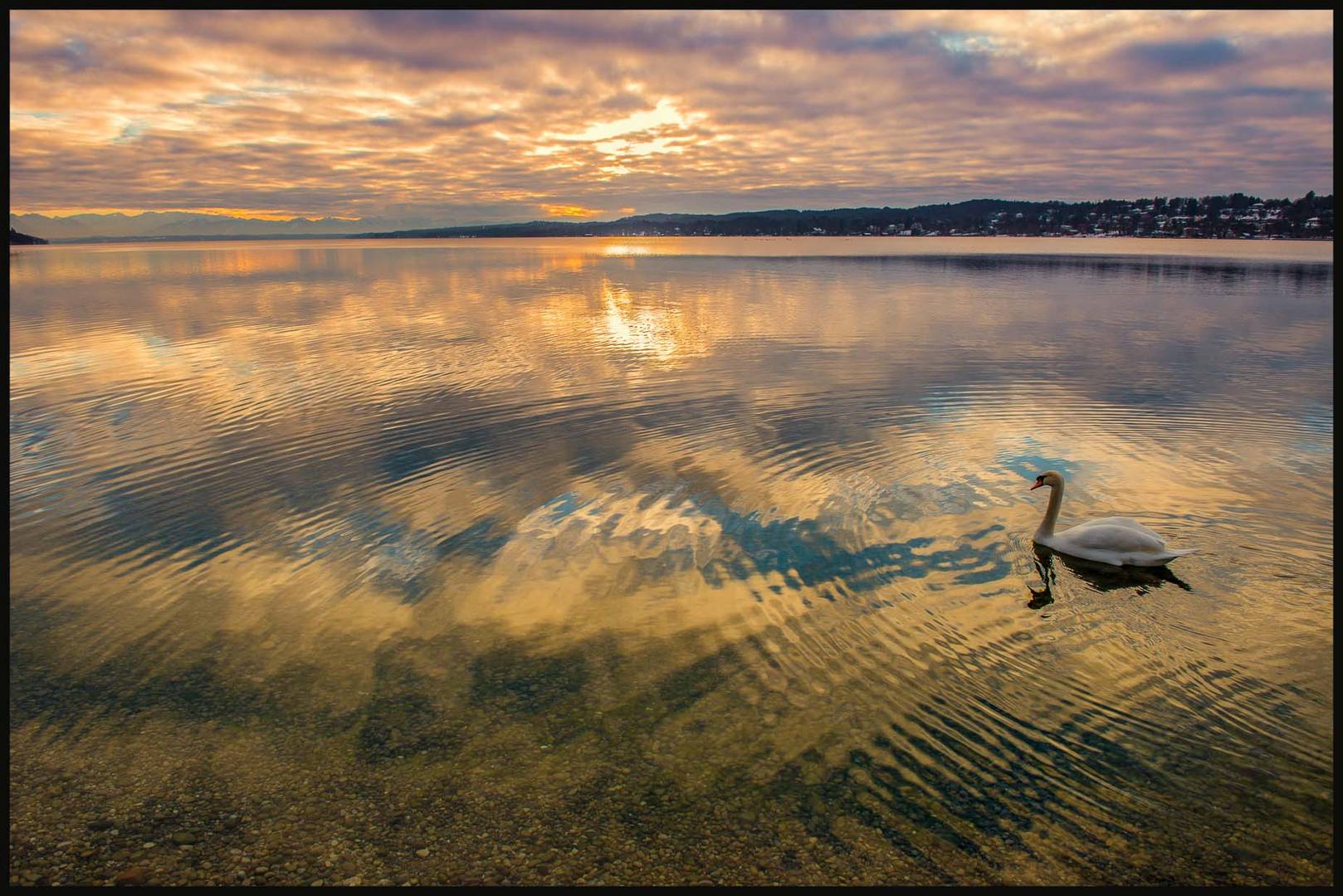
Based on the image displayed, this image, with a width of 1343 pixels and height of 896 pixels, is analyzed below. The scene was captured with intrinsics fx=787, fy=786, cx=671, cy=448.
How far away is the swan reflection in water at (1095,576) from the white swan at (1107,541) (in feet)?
0.46

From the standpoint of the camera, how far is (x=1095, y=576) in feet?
36.7

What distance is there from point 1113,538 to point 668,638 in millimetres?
6616

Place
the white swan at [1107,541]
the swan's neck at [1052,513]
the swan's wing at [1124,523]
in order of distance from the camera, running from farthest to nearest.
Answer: the swan's neck at [1052,513]
the swan's wing at [1124,523]
the white swan at [1107,541]

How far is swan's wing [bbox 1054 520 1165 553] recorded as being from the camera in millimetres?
11008

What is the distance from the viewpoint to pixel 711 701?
8.38m

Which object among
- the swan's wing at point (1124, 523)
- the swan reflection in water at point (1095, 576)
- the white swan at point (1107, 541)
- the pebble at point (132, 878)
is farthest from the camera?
the swan's wing at point (1124, 523)

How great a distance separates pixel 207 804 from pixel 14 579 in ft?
23.1

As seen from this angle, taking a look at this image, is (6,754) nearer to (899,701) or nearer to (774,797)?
(774,797)

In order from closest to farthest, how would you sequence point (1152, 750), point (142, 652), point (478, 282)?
point (1152, 750)
point (142, 652)
point (478, 282)

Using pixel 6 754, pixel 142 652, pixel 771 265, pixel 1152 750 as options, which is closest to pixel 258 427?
pixel 142 652

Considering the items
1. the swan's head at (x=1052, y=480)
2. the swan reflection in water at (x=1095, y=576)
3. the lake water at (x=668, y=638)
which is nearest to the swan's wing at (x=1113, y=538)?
the swan reflection in water at (x=1095, y=576)

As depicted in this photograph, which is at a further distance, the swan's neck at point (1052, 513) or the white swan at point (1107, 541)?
the swan's neck at point (1052, 513)

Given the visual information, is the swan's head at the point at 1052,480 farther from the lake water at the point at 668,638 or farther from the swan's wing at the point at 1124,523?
the lake water at the point at 668,638

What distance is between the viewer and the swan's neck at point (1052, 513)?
38.8ft
